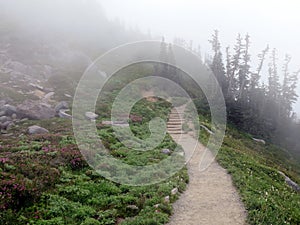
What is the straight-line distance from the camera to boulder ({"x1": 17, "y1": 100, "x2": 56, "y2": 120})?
29.0m

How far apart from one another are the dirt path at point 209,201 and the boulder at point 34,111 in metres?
15.7

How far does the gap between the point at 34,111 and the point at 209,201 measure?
68.0ft

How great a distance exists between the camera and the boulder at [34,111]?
29.0 m

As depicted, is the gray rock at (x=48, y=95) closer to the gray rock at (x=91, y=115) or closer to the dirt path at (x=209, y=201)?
the gray rock at (x=91, y=115)

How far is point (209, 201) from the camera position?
14516mm

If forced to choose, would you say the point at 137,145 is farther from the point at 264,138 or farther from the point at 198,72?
the point at 198,72

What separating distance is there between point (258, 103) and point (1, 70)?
179 feet

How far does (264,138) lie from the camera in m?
56.4

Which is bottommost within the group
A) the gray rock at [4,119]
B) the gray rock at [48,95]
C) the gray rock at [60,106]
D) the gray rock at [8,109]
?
the gray rock at [4,119]

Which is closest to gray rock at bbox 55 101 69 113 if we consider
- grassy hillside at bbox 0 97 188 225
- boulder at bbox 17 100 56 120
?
boulder at bbox 17 100 56 120

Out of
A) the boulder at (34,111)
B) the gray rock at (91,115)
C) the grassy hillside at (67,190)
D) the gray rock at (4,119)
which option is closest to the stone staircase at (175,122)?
the gray rock at (91,115)

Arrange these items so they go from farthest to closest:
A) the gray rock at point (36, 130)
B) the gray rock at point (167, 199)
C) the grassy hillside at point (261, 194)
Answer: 1. the gray rock at point (36, 130)
2. the gray rock at point (167, 199)
3. the grassy hillside at point (261, 194)

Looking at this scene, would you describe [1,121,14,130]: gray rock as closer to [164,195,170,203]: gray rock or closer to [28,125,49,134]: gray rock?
[28,125,49,134]: gray rock

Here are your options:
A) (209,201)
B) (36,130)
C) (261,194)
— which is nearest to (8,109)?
(36,130)
